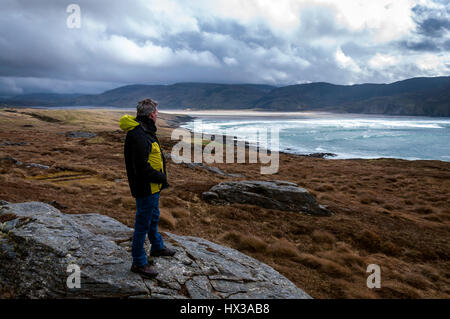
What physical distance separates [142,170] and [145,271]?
1.82 metres

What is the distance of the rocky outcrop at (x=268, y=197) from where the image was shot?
14.1 m

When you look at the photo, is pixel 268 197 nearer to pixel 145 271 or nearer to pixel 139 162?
pixel 145 271

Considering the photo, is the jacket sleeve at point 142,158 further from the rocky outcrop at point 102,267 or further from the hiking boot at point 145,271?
the rocky outcrop at point 102,267

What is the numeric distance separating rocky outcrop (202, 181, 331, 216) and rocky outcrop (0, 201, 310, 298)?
7.61m

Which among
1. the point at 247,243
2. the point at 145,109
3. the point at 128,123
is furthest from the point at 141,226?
the point at 247,243

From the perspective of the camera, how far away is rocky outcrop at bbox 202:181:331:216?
1412 cm

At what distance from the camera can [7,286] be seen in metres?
4.32

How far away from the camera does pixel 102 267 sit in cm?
483

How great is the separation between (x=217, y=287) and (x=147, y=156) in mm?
2863

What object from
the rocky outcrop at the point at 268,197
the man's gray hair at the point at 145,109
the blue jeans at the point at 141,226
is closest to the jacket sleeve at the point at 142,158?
the blue jeans at the point at 141,226

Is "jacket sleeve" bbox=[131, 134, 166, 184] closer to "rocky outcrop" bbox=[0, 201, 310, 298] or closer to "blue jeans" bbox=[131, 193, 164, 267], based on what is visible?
"blue jeans" bbox=[131, 193, 164, 267]

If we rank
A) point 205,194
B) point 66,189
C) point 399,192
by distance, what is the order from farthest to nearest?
point 399,192 → point 205,194 → point 66,189
